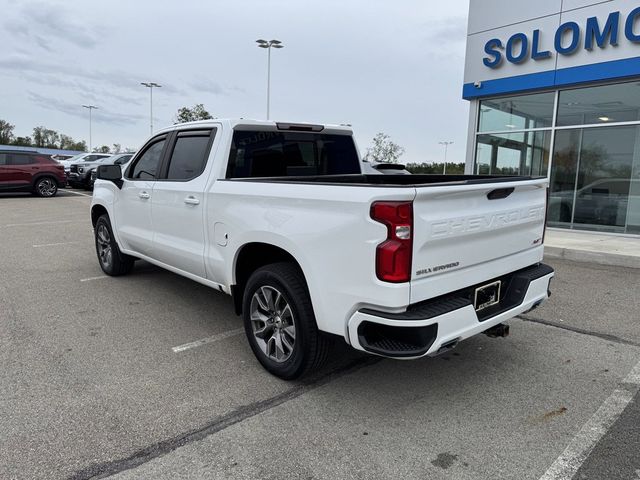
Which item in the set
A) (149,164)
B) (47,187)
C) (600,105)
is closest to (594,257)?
(600,105)

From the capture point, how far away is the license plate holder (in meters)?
3.14

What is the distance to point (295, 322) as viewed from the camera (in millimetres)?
Answer: 3227

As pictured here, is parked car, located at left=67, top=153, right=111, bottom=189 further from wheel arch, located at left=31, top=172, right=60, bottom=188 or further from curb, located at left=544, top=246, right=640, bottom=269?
curb, located at left=544, top=246, right=640, bottom=269

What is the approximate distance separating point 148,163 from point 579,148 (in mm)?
9816

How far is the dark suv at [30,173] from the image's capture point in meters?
17.7

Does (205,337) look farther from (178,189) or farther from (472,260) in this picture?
(472,260)

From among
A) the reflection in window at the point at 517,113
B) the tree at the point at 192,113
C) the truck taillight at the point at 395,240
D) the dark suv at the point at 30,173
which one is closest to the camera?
the truck taillight at the point at 395,240

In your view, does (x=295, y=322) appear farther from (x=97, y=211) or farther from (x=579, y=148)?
(x=579, y=148)

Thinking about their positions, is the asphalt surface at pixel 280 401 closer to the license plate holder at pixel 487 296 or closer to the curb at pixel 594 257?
the license plate holder at pixel 487 296

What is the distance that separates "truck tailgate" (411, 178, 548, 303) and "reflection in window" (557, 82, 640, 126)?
8.50 m

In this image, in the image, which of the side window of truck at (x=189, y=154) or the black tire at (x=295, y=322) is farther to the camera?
the side window of truck at (x=189, y=154)

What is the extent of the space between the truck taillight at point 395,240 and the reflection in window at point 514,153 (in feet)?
33.8

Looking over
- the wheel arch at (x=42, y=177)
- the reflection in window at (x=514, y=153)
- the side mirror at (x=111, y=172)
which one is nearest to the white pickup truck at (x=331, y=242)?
the side mirror at (x=111, y=172)

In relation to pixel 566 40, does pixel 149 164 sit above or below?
below
